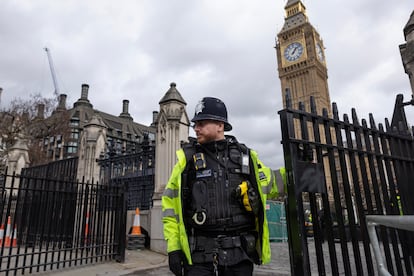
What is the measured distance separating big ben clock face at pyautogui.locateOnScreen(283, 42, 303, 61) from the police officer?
74927 mm

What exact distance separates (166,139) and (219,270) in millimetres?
5853

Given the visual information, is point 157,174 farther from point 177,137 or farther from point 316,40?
point 316,40

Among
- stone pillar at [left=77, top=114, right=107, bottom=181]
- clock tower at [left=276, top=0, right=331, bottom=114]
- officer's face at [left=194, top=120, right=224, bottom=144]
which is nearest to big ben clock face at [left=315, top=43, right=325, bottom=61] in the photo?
clock tower at [left=276, top=0, right=331, bottom=114]

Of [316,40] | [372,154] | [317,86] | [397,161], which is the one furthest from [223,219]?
[316,40]

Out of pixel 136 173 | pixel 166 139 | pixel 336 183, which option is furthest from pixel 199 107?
pixel 136 173

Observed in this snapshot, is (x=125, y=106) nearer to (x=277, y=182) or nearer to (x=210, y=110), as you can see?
(x=210, y=110)

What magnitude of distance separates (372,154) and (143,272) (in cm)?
435

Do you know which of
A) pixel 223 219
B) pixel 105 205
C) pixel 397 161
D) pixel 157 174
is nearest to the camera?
pixel 223 219

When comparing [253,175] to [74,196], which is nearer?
[253,175]

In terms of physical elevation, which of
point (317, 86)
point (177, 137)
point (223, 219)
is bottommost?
point (223, 219)

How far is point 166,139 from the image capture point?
7680 mm

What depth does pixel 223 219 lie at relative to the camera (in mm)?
2086

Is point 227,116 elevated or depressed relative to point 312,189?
elevated

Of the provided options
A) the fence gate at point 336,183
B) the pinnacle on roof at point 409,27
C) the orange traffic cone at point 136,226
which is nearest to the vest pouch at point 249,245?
the fence gate at point 336,183
